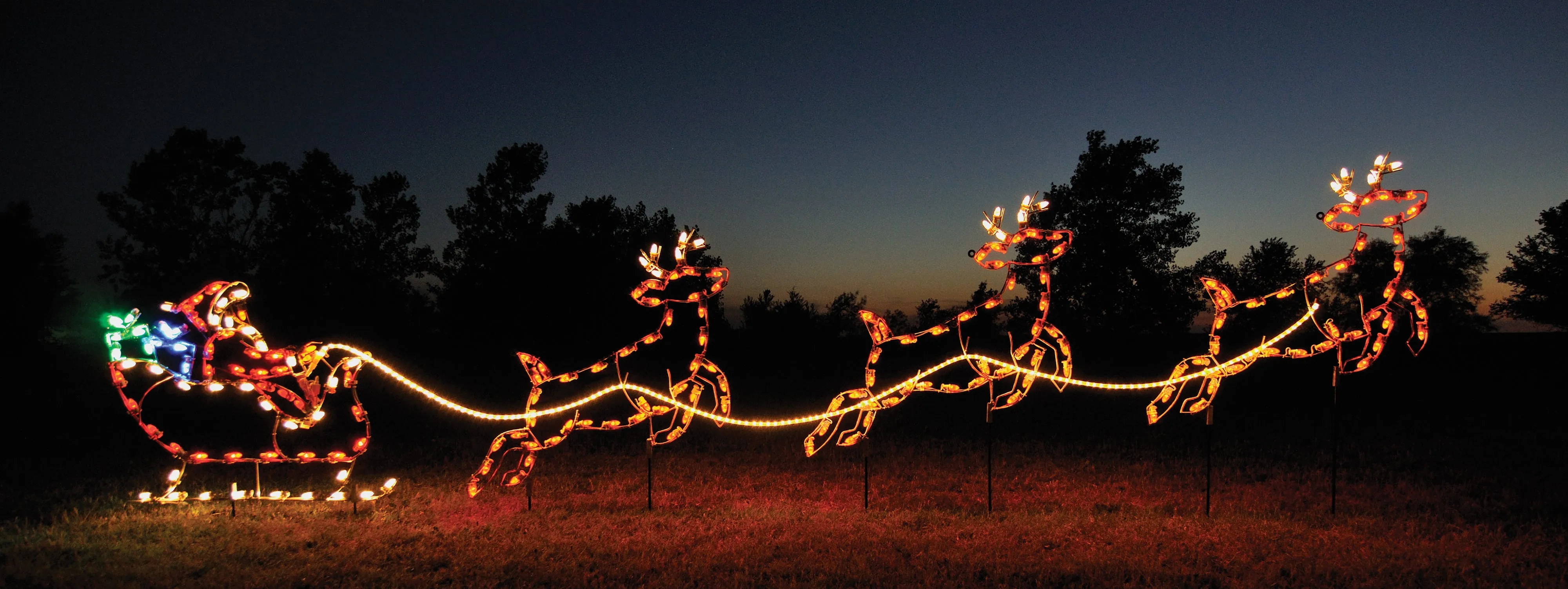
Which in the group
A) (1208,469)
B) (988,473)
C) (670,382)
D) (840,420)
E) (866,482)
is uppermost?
(670,382)

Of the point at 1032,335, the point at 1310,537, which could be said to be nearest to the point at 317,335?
the point at 1032,335

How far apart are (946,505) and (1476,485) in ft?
18.2

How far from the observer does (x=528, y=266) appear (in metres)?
15.1

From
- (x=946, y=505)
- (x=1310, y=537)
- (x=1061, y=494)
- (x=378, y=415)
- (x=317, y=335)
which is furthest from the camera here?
(x=317, y=335)

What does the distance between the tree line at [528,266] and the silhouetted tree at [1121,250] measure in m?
0.03

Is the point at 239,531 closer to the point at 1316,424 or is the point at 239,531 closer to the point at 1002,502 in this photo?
the point at 1002,502

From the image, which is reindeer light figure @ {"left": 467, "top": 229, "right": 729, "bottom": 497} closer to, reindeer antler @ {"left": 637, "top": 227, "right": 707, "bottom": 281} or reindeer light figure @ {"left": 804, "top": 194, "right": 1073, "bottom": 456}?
reindeer antler @ {"left": 637, "top": 227, "right": 707, "bottom": 281}

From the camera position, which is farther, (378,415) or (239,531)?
(378,415)

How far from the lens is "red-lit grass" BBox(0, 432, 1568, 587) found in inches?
220

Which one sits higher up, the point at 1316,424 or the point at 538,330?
the point at 538,330

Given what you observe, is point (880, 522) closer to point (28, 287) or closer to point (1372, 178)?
point (1372, 178)

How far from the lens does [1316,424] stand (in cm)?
1270

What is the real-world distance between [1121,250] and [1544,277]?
11974 millimetres

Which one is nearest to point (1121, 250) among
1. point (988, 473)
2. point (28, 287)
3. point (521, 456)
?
point (988, 473)
